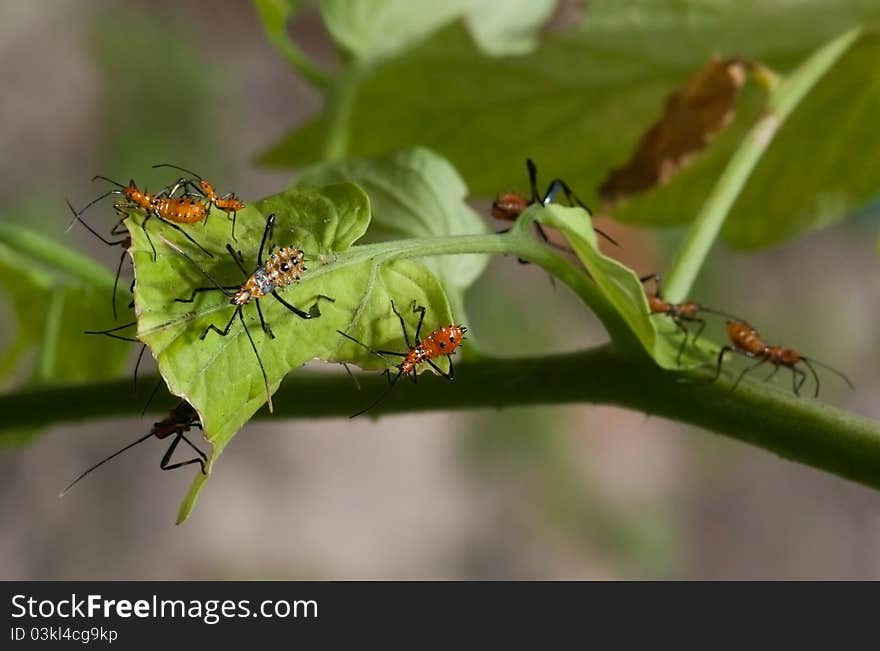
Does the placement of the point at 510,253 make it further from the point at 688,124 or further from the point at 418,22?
the point at 418,22

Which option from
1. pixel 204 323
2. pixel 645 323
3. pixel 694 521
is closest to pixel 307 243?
pixel 204 323

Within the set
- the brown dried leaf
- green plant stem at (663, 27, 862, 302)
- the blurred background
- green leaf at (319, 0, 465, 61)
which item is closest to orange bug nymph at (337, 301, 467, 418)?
green plant stem at (663, 27, 862, 302)

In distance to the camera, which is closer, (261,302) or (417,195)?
(261,302)

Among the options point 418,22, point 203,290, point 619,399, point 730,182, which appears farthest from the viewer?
point 418,22

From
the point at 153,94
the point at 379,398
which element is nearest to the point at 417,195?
the point at 379,398

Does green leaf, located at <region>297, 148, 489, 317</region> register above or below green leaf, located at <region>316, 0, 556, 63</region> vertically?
below

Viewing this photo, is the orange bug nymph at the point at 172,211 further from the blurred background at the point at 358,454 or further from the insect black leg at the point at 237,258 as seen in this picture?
the blurred background at the point at 358,454

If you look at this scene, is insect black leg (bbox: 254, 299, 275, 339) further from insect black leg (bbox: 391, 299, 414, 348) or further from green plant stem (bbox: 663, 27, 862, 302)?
green plant stem (bbox: 663, 27, 862, 302)
